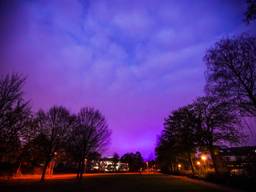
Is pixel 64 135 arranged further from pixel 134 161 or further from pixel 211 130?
pixel 134 161

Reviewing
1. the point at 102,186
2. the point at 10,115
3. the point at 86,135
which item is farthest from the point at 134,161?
the point at 10,115

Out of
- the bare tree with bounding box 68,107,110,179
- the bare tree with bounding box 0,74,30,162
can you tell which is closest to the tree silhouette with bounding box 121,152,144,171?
the bare tree with bounding box 68,107,110,179

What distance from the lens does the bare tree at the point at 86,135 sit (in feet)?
106

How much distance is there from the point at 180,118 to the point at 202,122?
576 centimetres

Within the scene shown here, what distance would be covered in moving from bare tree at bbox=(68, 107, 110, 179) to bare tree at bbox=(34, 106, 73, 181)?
1.79 meters

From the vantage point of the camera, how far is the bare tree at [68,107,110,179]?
3231cm

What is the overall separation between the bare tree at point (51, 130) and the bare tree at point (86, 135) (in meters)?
1.79

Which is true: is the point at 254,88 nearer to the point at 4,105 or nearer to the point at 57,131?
the point at 4,105

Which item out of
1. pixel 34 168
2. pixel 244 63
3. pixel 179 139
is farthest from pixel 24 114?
pixel 34 168

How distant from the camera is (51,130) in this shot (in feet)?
98.1

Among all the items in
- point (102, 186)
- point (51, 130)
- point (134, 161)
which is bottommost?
point (102, 186)

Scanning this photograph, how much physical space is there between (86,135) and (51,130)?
568 cm

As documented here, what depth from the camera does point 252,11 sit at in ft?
22.8

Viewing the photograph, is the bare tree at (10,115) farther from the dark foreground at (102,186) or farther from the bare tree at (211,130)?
the bare tree at (211,130)
